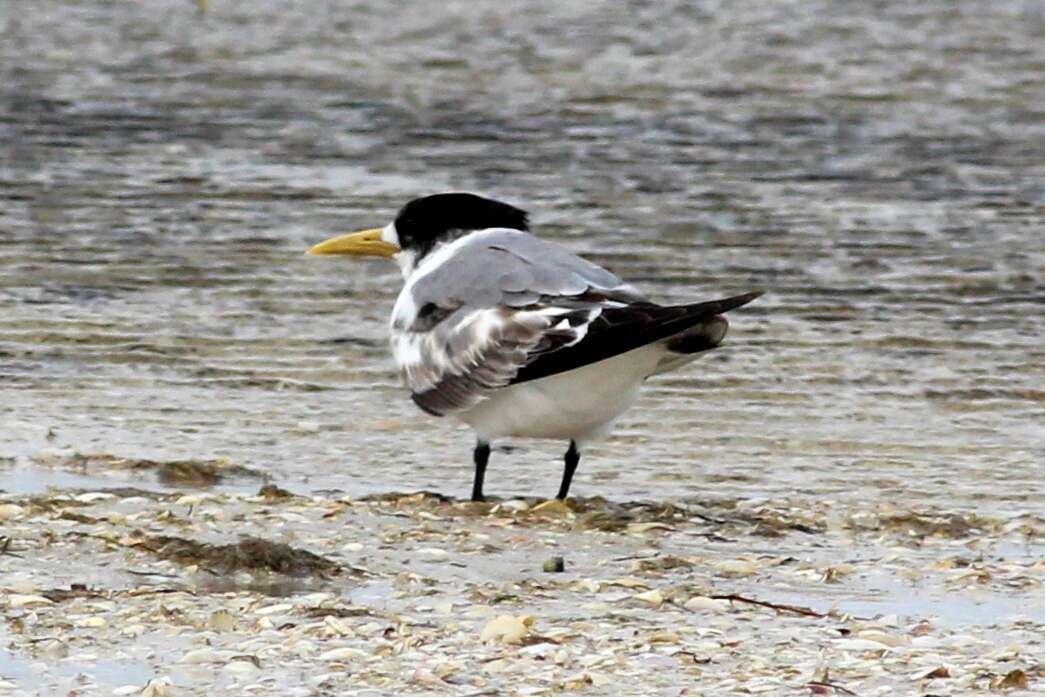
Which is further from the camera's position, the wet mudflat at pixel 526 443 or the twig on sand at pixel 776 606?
the twig on sand at pixel 776 606

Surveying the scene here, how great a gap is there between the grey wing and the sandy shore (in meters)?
0.39

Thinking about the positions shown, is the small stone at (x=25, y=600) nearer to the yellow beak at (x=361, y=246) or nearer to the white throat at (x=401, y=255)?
the white throat at (x=401, y=255)

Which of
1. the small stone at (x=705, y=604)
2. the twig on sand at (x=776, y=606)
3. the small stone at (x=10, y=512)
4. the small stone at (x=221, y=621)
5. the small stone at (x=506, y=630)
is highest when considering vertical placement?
the small stone at (x=221, y=621)

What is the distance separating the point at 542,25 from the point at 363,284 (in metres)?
9.45

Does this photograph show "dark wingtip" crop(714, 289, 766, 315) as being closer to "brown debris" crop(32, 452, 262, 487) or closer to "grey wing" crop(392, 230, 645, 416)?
"grey wing" crop(392, 230, 645, 416)

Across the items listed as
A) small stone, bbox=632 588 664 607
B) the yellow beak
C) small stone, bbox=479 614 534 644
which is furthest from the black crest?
small stone, bbox=479 614 534 644

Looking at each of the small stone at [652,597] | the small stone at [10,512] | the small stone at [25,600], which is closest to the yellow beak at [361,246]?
the small stone at [10,512]

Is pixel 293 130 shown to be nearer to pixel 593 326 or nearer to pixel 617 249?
pixel 617 249

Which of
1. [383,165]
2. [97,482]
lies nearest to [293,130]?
[383,165]

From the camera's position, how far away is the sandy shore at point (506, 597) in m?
5.13

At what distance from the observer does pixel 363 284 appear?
11156 mm

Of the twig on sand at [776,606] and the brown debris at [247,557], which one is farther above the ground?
the brown debris at [247,557]

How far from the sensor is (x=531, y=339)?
276 inches

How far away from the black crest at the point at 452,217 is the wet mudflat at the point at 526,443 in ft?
2.62
